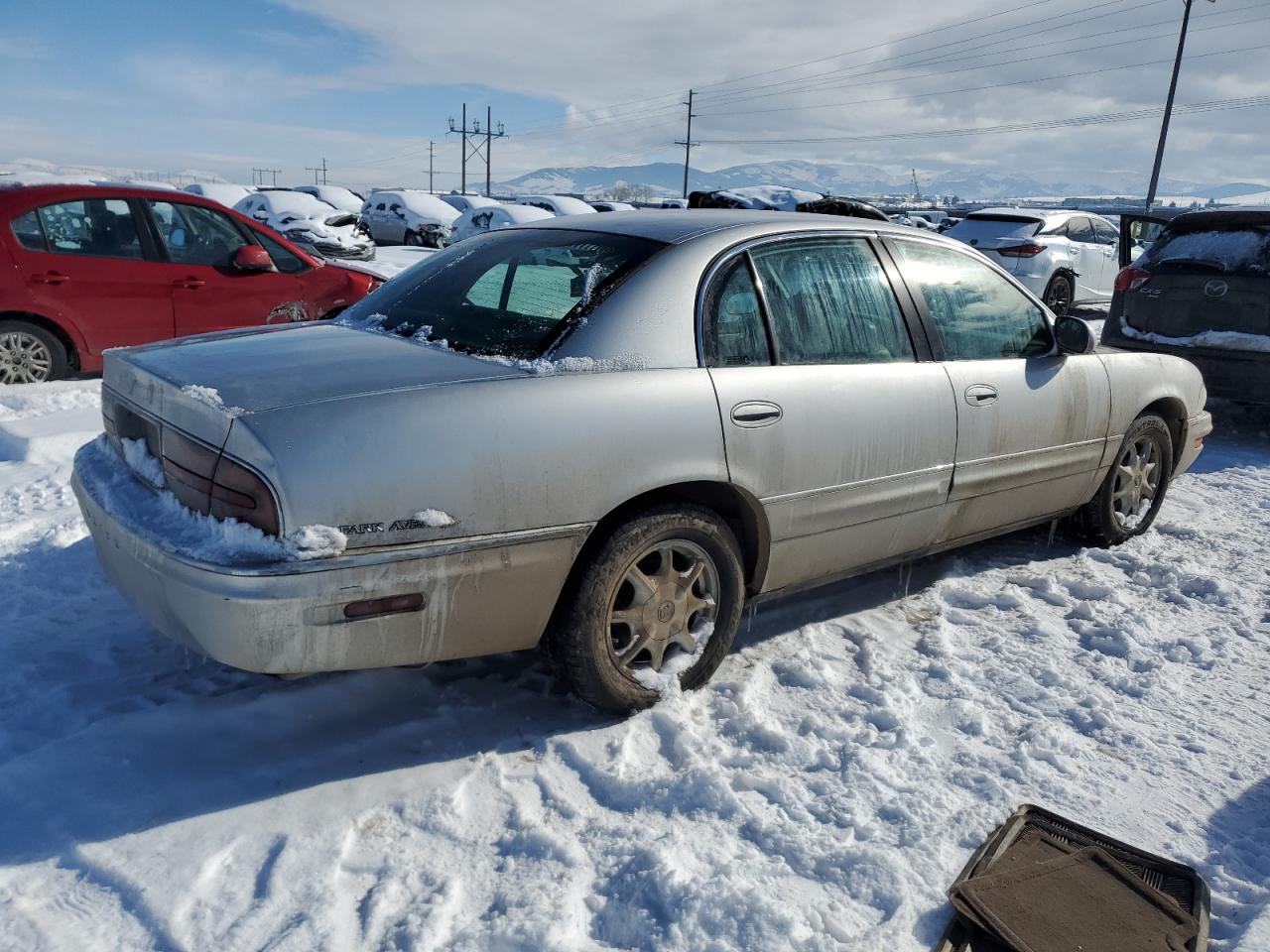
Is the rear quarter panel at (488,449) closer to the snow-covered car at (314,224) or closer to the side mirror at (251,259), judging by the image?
the side mirror at (251,259)

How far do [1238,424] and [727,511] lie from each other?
21.3 feet

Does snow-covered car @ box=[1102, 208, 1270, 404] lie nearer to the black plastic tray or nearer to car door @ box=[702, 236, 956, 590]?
car door @ box=[702, 236, 956, 590]

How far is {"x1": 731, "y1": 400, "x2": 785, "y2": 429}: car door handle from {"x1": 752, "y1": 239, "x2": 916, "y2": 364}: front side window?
219mm

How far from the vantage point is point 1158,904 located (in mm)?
2324

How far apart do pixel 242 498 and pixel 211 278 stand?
5.06 m

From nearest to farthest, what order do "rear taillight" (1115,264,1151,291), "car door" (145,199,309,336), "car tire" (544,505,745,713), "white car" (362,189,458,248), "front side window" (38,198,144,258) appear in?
→ "car tire" (544,505,745,713) → "front side window" (38,198,144,258) → "car door" (145,199,309,336) → "rear taillight" (1115,264,1151,291) → "white car" (362,189,458,248)

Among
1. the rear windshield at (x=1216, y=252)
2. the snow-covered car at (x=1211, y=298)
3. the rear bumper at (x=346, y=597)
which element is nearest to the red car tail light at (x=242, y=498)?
the rear bumper at (x=346, y=597)

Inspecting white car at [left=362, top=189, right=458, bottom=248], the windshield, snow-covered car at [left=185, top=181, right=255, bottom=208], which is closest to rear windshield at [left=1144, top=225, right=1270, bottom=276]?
the windshield

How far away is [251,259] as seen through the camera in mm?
6699

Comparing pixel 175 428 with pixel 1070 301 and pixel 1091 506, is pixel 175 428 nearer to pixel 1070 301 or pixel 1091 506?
pixel 1091 506

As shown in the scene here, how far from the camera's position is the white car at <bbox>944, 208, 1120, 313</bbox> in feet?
42.6

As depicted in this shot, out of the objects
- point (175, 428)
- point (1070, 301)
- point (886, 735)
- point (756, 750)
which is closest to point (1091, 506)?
point (886, 735)

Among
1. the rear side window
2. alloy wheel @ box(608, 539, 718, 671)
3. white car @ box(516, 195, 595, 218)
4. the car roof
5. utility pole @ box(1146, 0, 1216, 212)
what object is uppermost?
utility pole @ box(1146, 0, 1216, 212)

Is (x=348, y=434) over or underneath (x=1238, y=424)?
over
